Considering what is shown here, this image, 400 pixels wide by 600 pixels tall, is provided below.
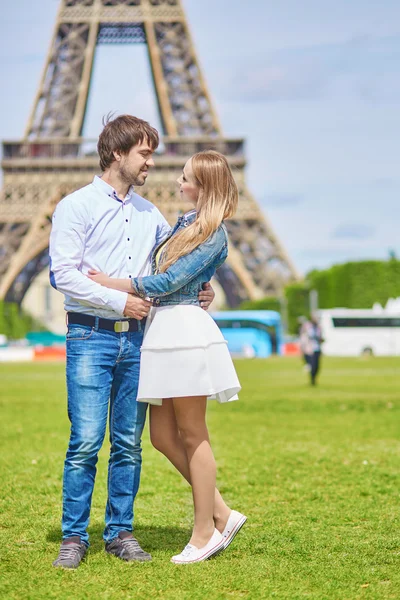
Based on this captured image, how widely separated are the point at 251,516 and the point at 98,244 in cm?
206

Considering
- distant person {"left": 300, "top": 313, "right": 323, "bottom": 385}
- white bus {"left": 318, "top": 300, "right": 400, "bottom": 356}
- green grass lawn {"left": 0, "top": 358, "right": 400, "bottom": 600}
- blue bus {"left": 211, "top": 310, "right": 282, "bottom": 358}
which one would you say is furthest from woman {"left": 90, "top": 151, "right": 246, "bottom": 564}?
blue bus {"left": 211, "top": 310, "right": 282, "bottom": 358}

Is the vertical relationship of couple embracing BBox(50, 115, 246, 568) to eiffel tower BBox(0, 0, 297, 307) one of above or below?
below

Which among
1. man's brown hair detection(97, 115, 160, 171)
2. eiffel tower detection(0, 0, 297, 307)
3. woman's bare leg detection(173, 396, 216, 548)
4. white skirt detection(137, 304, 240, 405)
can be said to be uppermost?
eiffel tower detection(0, 0, 297, 307)

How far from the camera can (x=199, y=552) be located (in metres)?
4.47

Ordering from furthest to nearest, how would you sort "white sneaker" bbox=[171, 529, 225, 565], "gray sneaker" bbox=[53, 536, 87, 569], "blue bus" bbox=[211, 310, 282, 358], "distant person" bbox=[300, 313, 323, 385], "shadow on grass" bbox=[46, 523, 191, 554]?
1. "blue bus" bbox=[211, 310, 282, 358]
2. "distant person" bbox=[300, 313, 323, 385]
3. "shadow on grass" bbox=[46, 523, 191, 554]
4. "white sneaker" bbox=[171, 529, 225, 565]
5. "gray sneaker" bbox=[53, 536, 87, 569]

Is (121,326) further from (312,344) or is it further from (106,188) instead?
(312,344)

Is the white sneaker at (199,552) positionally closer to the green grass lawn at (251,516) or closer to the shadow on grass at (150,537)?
the green grass lawn at (251,516)

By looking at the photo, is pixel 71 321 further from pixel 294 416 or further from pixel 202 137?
pixel 202 137

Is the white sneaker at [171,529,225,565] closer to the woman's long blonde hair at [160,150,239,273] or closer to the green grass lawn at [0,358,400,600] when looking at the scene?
the green grass lawn at [0,358,400,600]

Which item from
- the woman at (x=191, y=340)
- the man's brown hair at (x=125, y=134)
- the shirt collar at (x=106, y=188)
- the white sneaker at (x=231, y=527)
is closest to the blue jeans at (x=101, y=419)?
the woman at (x=191, y=340)

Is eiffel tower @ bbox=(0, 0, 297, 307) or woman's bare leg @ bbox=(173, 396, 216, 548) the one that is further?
eiffel tower @ bbox=(0, 0, 297, 307)

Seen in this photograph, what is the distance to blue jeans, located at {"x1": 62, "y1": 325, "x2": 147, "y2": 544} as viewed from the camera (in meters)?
4.49

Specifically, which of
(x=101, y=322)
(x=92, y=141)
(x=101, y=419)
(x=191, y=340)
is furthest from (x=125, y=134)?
(x=92, y=141)

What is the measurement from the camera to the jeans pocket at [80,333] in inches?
179
